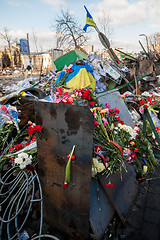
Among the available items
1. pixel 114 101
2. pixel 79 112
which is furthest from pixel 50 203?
pixel 114 101

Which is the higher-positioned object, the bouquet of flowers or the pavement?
the bouquet of flowers

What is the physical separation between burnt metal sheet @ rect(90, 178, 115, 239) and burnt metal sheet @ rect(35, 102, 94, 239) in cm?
12

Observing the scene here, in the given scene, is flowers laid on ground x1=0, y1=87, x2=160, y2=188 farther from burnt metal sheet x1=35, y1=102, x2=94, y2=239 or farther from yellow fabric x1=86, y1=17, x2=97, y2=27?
yellow fabric x1=86, y1=17, x2=97, y2=27

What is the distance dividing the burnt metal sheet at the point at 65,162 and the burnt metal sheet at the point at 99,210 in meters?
0.12

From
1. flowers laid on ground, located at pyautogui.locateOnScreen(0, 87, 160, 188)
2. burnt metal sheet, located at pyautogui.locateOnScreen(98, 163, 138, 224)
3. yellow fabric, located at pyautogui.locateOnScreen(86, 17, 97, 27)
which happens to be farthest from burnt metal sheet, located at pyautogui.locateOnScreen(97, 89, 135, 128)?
yellow fabric, located at pyautogui.locateOnScreen(86, 17, 97, 27)

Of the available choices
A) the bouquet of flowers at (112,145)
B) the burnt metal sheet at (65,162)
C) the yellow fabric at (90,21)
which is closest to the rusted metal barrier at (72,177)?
the burnt metal sheet at (65,162)

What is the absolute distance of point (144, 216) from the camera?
2.28 m

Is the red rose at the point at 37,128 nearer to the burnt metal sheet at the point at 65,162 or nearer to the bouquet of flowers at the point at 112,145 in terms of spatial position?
the burnt metal sheet at the point at 65,162

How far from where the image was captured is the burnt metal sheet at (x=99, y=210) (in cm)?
180

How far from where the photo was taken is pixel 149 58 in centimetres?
680

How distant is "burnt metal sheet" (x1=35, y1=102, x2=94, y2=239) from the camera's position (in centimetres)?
147

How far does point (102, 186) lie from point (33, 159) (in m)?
1.02

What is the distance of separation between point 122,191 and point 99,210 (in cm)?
53

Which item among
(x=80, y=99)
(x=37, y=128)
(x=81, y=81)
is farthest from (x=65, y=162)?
(x=81, y=81)
